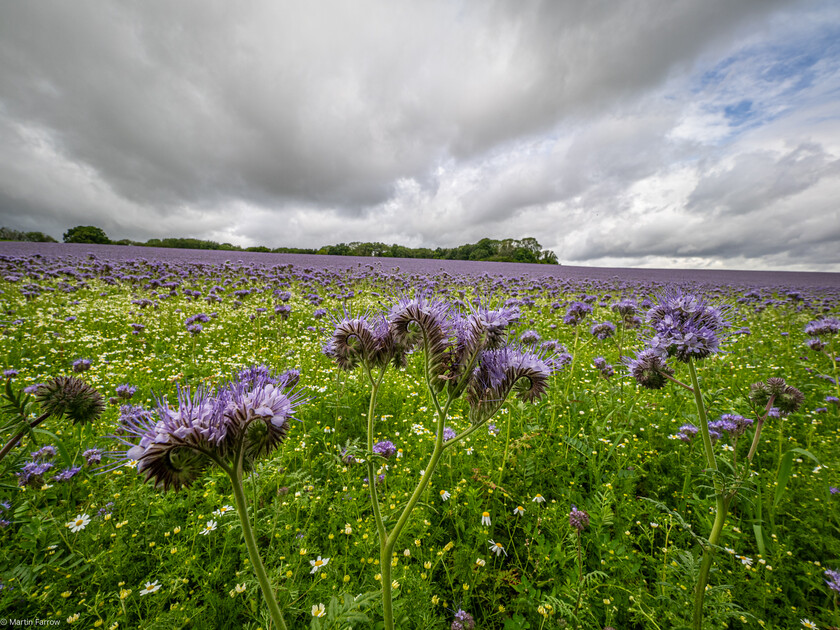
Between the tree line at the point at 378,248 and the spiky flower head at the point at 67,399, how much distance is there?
47213 millimetres

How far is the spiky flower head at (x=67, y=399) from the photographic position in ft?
6.78

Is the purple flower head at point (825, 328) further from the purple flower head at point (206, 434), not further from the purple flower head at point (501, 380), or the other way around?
the purple flower head at point (206, 434)

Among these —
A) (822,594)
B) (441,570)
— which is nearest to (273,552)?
(441,570)

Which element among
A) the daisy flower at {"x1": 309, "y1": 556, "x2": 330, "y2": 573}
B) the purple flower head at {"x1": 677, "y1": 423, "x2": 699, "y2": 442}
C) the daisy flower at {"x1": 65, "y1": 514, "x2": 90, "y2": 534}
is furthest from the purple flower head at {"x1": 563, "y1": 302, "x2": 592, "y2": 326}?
the daisy flower at {"x1": 65, "y1": 514, "x2": 90, "y2": 534}

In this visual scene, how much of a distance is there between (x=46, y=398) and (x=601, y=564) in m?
4.16

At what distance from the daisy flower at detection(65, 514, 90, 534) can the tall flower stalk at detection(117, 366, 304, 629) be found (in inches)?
83.0

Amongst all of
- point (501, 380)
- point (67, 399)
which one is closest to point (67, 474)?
point (67, 399)

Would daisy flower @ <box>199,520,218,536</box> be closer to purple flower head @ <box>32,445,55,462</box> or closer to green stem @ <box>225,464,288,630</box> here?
green stem @ <box>225,464,288,630</box>

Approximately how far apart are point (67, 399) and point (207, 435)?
5.71ft

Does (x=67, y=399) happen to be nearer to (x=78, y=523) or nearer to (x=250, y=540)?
(x=78, y=523)

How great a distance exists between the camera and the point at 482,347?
5.13ft

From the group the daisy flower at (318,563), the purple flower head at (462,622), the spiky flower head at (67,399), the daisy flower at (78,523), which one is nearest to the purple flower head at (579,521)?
the purple flower head at (462,622)

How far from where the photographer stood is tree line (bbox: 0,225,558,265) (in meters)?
47.1

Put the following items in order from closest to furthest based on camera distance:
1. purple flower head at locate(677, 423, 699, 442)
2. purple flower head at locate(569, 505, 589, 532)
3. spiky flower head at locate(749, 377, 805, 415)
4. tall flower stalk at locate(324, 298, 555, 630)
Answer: tall flower stalk at locate(324, 298, 555, 630) < purple flower head at locate(569, 505, 589, 532) < spiky flower head at locate(749, 377, 805, 415) < purple flower head at locate(677, 423, 699, 442)
